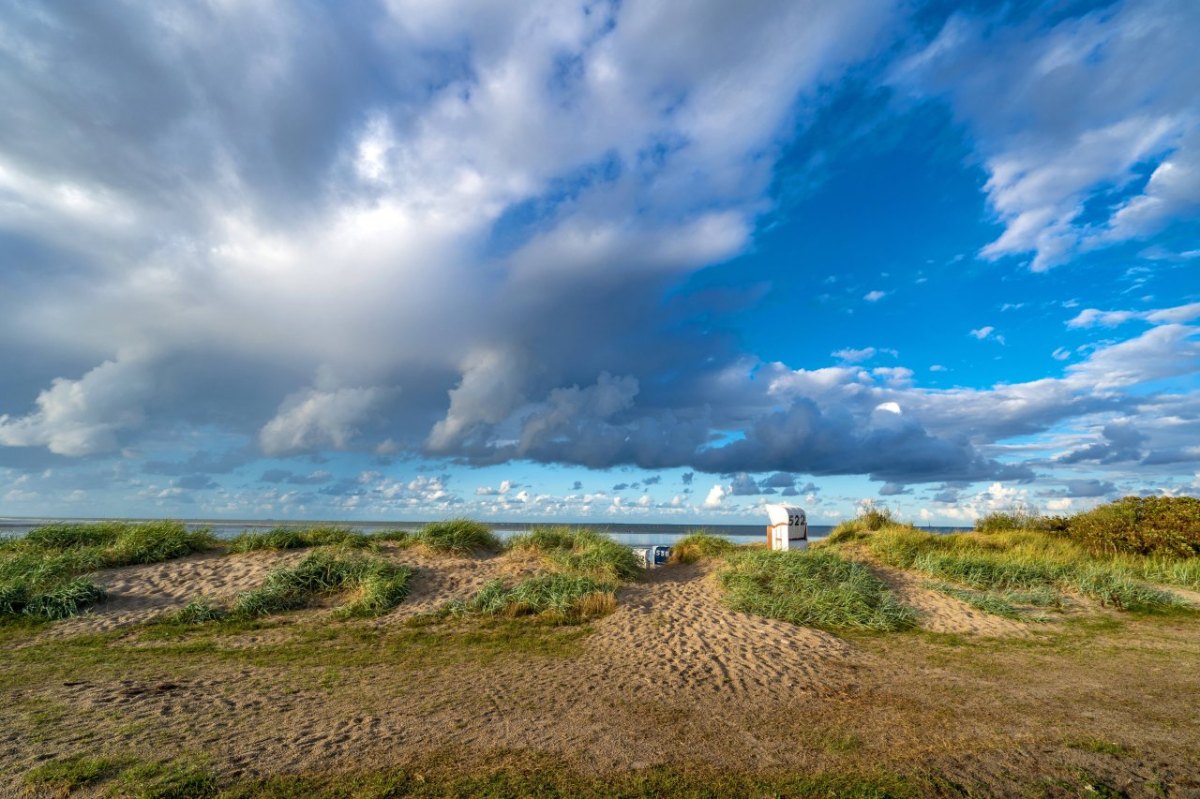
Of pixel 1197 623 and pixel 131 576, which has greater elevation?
pixel 131 576

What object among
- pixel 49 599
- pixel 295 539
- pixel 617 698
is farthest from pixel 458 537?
pixel 617 698

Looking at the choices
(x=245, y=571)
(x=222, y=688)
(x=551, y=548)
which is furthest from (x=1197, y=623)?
(x=245, y=571)

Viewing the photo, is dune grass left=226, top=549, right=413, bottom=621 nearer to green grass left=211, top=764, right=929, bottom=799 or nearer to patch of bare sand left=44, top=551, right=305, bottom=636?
patch of bare sand left=44, top=551, right=305, bottom=636

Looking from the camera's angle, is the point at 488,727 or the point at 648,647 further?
the point at 648,647

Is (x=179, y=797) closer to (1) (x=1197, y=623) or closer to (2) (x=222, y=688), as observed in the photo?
(2) (x=222, y=688)

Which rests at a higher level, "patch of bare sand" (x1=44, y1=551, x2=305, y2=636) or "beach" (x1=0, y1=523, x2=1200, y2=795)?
"patch of bare sand" (x1=44, y1=551, x2=305, y2=636)

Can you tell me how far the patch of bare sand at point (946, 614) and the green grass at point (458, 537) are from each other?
8683 millimetres

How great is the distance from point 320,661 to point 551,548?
653 cm

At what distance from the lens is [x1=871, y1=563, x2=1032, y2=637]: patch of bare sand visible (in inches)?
404

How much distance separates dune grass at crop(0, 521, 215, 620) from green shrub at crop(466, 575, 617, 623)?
6.79m

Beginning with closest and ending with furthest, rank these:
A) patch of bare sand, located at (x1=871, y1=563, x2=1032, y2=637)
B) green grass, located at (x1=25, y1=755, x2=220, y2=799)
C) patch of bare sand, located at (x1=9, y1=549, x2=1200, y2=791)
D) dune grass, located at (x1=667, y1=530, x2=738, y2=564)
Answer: green grass, located at (x1=25, y1=755, x2=220, y2=799) → patch of bare sand, located at (x1=9, y1=549, x2=1200, y2=791) → patch of bare sand, located at (x1=871, y1=563, x2=1032, y2=637) → dune grass, located at (x1=667, y1=530, x2=738, y2=564)

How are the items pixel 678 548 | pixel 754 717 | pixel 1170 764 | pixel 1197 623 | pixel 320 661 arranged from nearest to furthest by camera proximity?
pixel 1170 764 < pixel 754 717 < pixel 320 661 < pixel 1197 623 < pixel 678 548

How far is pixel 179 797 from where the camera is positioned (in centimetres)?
430

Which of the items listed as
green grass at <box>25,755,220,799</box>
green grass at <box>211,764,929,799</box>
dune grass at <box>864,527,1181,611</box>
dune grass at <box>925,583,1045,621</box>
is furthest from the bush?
green grass at <box>25,755,220,799</box>
